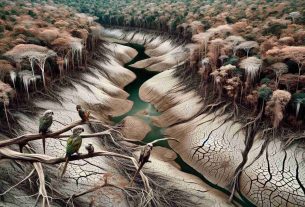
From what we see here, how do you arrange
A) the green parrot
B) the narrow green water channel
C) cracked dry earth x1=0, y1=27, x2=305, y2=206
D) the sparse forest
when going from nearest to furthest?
the green parrot
the sparse forest
cracked dry earth x1=0, y1=27, x2=305, y2=206
the narrow green water channel

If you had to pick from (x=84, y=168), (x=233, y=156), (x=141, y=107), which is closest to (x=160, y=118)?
(x=141, y=107)

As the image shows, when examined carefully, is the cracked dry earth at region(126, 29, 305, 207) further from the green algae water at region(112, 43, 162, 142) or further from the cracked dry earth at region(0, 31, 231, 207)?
the cracked dry earth at region(0, 31, 231, 207)

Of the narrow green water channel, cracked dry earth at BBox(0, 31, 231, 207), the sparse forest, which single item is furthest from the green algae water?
cracked dry earth at BBox(0, 31, 231, 207)

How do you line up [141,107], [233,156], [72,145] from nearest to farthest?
[72,145] < [233,156] < [141,107]

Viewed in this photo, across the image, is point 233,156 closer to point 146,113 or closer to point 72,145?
point 146,113

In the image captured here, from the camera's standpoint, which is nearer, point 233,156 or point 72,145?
point 72,145

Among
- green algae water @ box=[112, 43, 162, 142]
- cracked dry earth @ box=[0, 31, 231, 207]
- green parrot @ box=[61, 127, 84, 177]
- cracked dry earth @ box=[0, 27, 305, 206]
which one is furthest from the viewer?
green algae water @ box=[112, 43, 162, 142]

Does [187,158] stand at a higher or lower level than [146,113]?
higher

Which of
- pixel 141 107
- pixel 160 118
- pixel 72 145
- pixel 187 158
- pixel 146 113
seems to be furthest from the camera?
pixel 141 107

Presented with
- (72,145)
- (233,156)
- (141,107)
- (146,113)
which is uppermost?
(72,145)

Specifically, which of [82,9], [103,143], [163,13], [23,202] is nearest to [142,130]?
[103,143]

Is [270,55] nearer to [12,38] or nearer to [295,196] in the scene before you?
[295,196]

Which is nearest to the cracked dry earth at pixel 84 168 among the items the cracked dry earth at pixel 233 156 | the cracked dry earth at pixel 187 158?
the cracked dry earth at pixel 187 158

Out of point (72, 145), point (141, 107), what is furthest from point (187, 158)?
point (72, 145)
